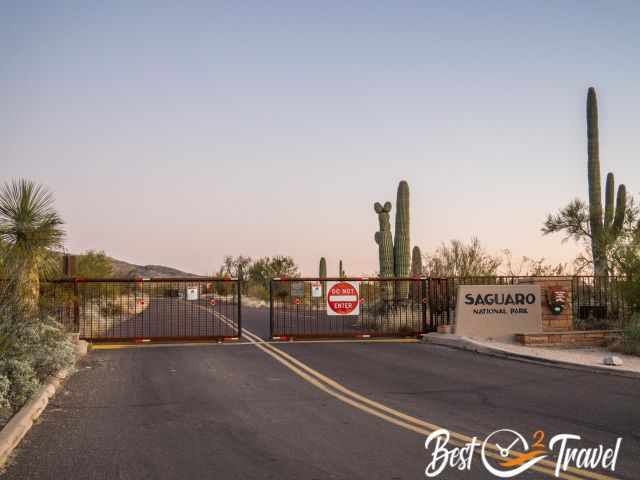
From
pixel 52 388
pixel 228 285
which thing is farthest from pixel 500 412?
pixel 228 285

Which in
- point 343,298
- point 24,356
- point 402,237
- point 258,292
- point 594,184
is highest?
point 594,184

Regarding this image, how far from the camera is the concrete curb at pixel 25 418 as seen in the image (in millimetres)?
7816

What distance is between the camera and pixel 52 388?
1180 cm

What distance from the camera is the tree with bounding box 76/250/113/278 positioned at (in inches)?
1602

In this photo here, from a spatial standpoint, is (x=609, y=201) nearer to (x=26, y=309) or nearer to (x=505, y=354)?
(x=505, y=354)

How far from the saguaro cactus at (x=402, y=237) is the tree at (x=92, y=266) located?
61.2 feet

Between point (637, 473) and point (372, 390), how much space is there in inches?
222

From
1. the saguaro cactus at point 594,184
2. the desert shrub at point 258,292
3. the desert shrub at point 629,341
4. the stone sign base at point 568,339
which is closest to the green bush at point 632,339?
the desert shrub at point 629,341

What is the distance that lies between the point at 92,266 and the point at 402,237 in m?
22.1

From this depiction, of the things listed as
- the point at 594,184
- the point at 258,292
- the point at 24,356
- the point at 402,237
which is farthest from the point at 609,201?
the point at 258,292

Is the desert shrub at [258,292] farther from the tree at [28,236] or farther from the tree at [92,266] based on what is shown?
the tree at [28,236]

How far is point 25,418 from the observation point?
911cm

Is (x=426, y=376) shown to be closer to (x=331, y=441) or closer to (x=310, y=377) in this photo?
(x=310, y=377)

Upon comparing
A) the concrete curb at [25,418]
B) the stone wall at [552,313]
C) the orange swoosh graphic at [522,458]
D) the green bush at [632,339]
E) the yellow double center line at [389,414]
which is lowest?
the orange swoosh graphic at [522,458]
